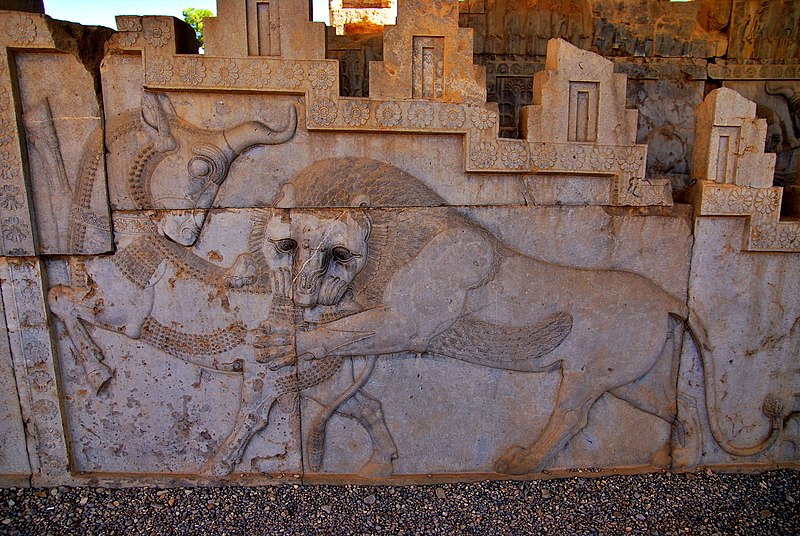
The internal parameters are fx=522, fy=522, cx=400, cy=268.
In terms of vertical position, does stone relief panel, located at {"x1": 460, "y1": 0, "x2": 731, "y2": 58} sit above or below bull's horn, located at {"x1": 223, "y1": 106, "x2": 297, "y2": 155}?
above

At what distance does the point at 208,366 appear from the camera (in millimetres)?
3371

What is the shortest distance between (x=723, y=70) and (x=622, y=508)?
4056 millimetres

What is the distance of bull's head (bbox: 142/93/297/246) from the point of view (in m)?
3.07

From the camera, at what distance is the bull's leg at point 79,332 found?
10.7 ft

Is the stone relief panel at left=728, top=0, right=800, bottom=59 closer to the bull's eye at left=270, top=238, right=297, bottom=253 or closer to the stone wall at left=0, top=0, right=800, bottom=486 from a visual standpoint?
the stone wall at left=0, top=0, right=800, bottom=486

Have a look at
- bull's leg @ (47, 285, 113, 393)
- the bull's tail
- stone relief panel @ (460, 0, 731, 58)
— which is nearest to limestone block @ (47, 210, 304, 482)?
bull's leg @ (47, 285, 113, 393)

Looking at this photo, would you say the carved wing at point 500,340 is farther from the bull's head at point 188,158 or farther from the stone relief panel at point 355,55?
the stone relief panel at point 355,55

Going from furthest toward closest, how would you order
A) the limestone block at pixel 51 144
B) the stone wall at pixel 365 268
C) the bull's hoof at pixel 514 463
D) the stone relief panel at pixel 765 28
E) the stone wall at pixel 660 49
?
the stone wall at pixel 660 49 < the stone relief panel at pixel 765 28 < the bull's hoof at pixel 514 463 < the stone wall at pixel 365 268 < the limestone block at pixel 51 144

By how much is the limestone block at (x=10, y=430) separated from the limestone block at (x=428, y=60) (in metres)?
2.88

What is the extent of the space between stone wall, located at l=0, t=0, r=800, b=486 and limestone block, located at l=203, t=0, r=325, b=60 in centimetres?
1

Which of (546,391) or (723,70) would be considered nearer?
(546,391)

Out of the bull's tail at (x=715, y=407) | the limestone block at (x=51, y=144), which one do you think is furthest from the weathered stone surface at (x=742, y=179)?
the limestone block at (x=51, y=144)

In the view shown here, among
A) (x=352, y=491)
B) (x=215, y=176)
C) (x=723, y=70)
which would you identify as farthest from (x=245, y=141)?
(x=723, y=70)

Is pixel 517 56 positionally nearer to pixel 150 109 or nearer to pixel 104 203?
pixel 150 109
